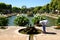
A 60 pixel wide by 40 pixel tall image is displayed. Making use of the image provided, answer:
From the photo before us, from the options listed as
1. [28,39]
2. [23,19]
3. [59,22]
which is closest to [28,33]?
[28,39]

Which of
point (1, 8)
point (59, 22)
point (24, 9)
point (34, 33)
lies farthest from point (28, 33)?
point (24, 9)

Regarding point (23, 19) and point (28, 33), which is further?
point (23, 19)

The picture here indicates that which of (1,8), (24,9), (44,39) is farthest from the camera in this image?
(24,9)

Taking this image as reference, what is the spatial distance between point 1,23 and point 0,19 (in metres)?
0.45

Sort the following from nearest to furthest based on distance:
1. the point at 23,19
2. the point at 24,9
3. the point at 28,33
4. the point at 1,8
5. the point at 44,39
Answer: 1. the point at 44,39
2. the point at 28,33
3. the point at 23,19
4. the point at 1,8
5. the point at 24,9

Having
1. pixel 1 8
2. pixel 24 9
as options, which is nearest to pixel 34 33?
pixel 1 8

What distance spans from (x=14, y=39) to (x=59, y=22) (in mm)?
9071

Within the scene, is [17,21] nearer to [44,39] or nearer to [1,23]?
[1,23]

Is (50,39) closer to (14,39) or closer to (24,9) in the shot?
(14,39)

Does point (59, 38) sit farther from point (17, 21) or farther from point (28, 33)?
point (17, 21)

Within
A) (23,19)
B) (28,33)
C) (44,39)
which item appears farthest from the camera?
→ (23,19)

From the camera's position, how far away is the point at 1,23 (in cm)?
1862

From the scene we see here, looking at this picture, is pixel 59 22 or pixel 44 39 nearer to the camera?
pixel 44 39

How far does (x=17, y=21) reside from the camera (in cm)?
1861
